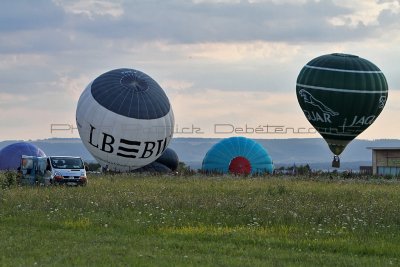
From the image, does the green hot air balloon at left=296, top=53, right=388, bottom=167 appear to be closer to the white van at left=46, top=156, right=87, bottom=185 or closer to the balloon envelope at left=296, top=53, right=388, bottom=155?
the balloon envelope at left=296, top=53, right=388, bottom=155

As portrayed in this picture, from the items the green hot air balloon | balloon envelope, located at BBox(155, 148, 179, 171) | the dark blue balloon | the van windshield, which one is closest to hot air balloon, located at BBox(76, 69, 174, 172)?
the dark blue balloon

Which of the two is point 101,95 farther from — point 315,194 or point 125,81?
point 315,194

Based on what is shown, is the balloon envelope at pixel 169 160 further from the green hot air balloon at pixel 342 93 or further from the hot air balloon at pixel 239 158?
the green hot air balloon at pixel 342 93

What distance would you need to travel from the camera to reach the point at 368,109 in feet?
190

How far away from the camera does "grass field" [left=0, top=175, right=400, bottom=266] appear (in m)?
17.4

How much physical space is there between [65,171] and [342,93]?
22.4m

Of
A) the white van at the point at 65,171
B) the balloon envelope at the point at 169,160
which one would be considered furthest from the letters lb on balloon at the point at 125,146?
the white van at the point at 65,171

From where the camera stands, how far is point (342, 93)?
5744 centimetres

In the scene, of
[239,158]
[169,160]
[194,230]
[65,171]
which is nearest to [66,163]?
[65,171]

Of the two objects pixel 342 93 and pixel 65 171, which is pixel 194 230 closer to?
pixel 65 171

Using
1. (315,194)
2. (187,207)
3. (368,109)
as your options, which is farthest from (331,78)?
(187,207)

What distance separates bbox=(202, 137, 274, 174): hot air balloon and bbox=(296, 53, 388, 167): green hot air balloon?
571 centimetres

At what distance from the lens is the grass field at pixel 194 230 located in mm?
17391

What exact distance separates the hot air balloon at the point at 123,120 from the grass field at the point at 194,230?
1995 centimetres
